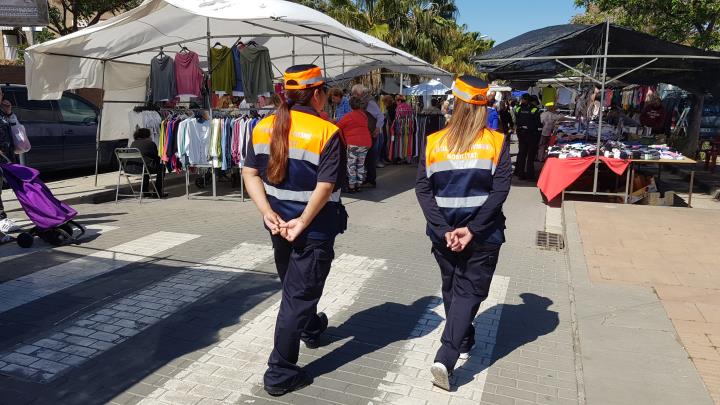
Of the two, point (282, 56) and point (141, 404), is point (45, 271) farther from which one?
point (282, 56)

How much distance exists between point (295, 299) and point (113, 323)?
195 centimetres

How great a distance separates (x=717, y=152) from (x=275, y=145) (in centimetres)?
1452

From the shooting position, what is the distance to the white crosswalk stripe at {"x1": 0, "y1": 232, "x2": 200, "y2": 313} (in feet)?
16.5

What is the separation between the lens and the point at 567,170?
375 inches

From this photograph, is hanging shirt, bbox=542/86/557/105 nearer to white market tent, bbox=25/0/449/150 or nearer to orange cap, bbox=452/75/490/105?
white market tent, bbox=25/0/449/150

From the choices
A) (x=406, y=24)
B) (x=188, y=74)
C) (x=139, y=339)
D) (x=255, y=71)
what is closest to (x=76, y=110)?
(x=188, y=74)

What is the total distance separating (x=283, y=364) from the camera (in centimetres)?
335

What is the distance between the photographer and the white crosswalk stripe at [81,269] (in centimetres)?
502

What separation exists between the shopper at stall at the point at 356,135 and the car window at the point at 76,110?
241 inches

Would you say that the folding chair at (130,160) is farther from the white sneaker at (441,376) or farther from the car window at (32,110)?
the white sneaker at (441,376)

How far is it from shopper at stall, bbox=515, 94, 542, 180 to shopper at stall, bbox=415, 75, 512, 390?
9.92 meters

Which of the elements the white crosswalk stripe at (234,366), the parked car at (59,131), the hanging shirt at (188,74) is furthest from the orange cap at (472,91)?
the parked car at (59,131)

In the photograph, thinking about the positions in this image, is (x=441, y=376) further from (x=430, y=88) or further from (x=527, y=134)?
(x=430, y=88)

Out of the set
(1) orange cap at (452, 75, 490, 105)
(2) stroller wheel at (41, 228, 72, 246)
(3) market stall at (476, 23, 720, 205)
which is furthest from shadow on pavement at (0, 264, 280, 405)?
(3) market stall at (476, 23, 720, 205)
